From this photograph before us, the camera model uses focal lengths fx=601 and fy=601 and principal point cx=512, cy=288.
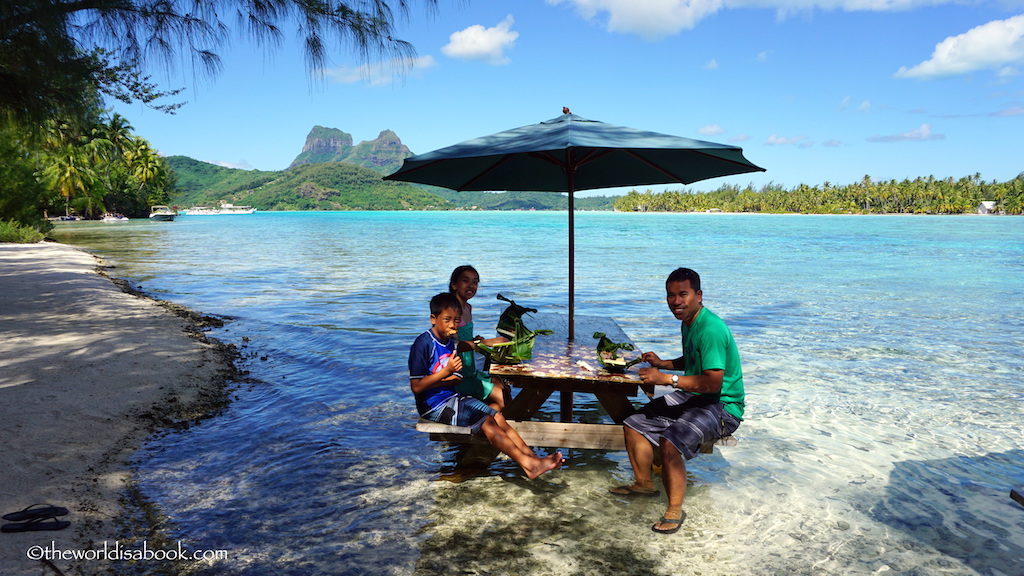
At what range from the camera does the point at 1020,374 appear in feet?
25.7

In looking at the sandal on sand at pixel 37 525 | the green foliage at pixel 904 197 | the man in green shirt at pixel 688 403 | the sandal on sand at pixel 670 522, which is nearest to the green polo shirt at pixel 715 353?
the man in green shirt at pixel 688 403

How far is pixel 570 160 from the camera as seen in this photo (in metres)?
5.73

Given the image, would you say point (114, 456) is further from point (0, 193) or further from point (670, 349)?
point (0, 193)

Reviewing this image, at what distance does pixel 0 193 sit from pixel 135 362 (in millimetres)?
27400

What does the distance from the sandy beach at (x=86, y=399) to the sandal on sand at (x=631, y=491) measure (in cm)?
311

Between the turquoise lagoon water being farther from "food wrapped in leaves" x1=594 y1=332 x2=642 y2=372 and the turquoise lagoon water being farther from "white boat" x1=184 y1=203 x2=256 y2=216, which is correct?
"white boat" x1=184 y1=203 x2=256 y2=216

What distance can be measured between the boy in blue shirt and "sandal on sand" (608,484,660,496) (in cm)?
57

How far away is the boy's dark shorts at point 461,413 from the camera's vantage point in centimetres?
414

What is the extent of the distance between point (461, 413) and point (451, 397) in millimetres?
148

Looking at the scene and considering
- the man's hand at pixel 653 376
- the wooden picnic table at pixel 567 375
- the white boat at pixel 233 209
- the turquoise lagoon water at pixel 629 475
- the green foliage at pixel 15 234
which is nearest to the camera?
the turquoise lagoon water at pixel 629 475

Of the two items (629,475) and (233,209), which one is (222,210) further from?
(629,475)

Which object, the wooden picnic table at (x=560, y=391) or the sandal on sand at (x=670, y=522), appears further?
the wooden picnic table at (x=560, y=391)

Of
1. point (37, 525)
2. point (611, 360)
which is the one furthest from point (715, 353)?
point (37, 525)

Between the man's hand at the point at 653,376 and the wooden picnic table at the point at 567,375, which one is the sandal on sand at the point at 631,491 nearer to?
the wooden picnic table at the point at 567,375
